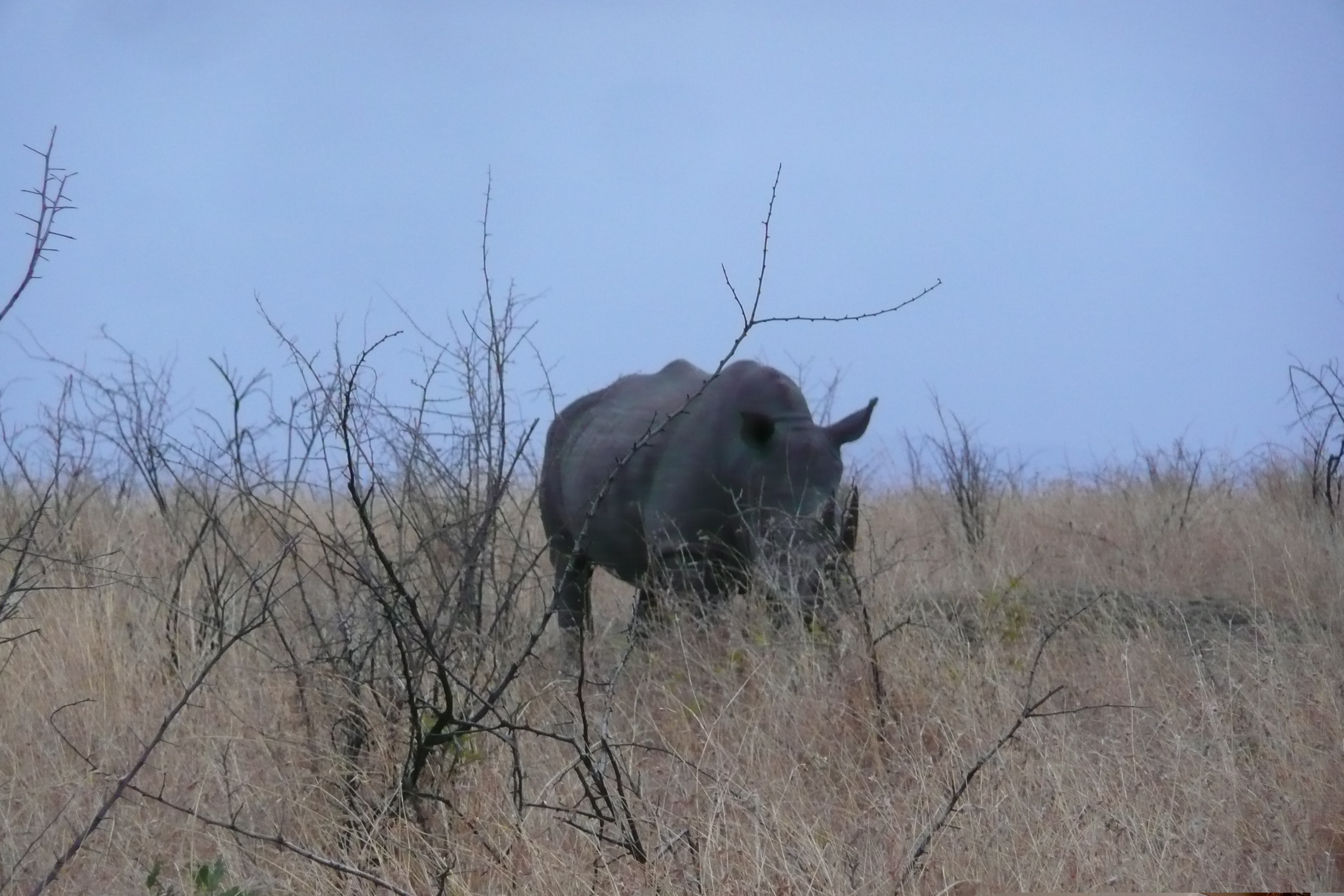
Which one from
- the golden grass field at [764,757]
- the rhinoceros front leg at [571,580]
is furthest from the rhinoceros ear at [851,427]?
the rhinoceros front leg at [571,580]

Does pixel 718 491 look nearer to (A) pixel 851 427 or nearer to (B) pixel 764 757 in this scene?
(A) pixel 851 427

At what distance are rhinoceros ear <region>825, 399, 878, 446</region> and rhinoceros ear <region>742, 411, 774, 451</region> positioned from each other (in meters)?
0.33

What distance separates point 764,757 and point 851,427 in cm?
306

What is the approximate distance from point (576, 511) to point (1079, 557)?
10.1 ft

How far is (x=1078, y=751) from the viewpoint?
3895mm

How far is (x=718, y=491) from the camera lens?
264 inches

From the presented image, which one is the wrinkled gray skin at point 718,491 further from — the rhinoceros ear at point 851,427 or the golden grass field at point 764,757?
the golden grass field at point 764,757

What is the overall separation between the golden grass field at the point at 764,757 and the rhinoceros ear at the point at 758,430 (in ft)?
3.01

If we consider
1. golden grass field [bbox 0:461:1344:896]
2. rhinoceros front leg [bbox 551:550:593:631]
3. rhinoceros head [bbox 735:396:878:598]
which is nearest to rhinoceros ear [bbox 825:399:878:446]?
rhinoceros head [bbox 735:396:878:598]

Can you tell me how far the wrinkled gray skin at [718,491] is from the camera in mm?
6336

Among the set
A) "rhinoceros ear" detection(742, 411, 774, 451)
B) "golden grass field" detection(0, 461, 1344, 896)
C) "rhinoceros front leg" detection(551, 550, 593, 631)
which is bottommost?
"golden grass field" detection(0, 461, 1344, 896)

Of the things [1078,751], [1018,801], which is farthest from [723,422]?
[1018,801]

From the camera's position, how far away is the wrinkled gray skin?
6.34m

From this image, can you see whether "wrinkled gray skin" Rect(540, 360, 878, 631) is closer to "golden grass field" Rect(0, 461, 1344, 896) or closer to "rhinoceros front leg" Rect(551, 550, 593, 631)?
"rhinoceros front leg" Rect(551, 550, 593, 631)
